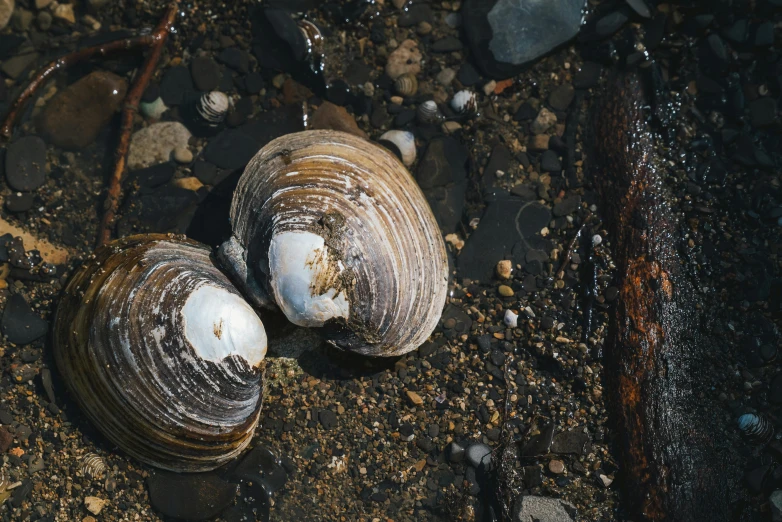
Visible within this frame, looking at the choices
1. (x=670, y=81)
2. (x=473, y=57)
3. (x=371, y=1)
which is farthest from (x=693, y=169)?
(x=371, y=1)

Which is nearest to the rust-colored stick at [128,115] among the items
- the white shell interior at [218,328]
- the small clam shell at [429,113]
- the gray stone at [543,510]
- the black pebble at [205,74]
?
the black pebble at [205,74]

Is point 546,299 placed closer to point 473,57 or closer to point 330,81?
point 473,57

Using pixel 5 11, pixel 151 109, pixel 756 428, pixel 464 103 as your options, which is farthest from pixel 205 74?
pixel 756 428

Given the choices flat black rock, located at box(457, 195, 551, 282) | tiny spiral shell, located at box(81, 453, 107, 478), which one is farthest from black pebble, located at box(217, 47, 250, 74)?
tiny spiral shell, located at box(81, 453, 107, 478)

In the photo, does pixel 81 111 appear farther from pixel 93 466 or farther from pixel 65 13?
pixel 93 466

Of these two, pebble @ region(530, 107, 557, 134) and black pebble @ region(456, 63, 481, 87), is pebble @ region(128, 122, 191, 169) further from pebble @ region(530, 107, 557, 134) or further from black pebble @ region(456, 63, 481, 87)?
pebble @ region(530, 107, 557, 134)

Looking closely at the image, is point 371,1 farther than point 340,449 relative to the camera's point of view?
Yes
